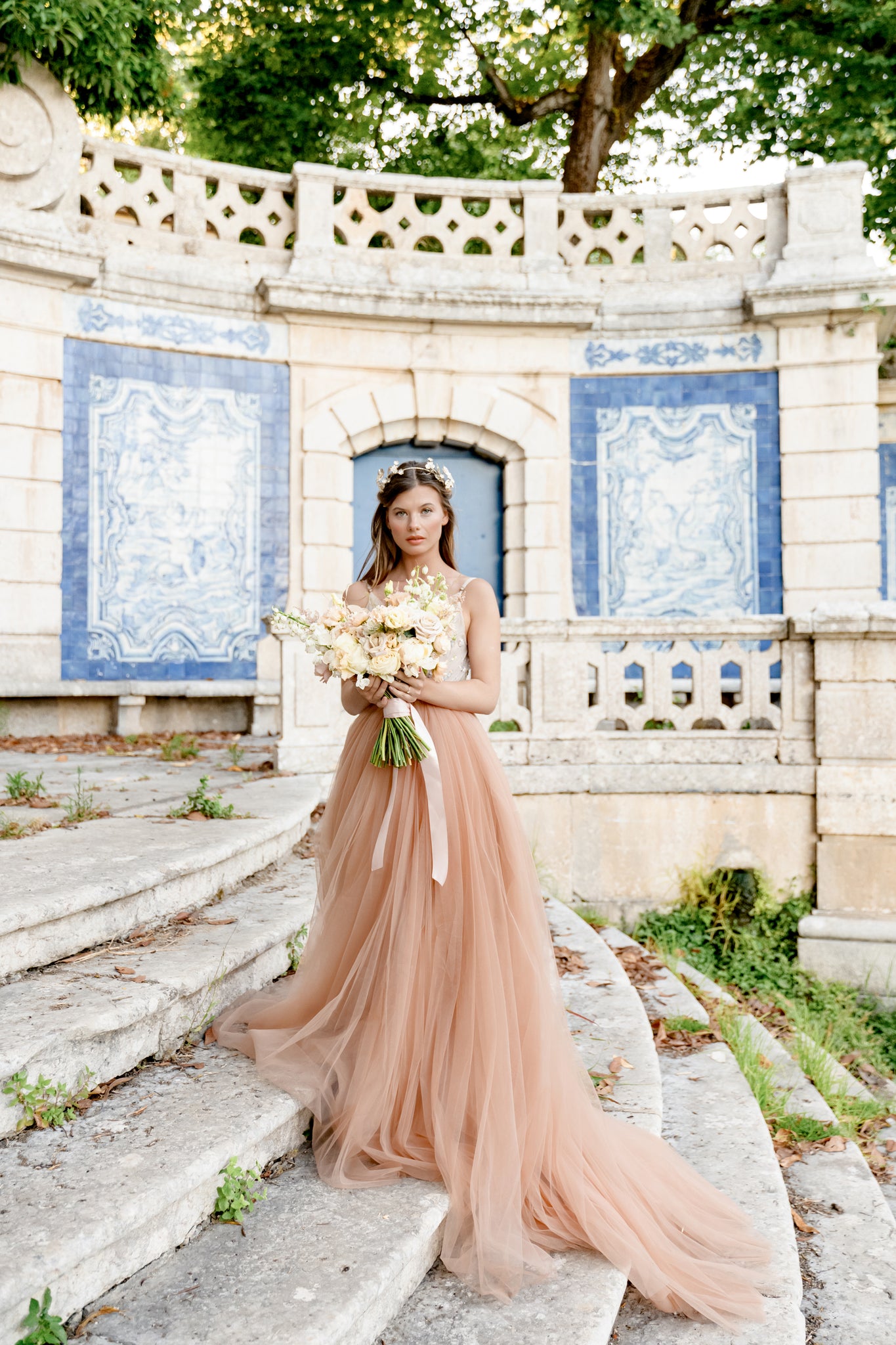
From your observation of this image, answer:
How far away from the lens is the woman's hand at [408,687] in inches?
112

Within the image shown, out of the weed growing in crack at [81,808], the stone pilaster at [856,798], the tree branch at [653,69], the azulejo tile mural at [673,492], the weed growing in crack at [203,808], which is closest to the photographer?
the weed growing in crack at [81,808]

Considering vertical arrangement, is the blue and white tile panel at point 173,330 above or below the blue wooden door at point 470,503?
above

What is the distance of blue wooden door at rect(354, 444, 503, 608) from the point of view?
1044 cm

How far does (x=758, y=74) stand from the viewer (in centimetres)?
1259

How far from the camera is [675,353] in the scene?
1032 cm

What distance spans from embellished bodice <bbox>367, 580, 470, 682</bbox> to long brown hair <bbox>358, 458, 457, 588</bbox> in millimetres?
143

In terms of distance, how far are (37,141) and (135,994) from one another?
8.71 meters

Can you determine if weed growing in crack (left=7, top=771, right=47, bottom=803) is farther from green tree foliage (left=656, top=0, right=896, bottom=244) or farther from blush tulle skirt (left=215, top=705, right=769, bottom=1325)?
green tree foliage (left=656, top=0, right=896, bottom=244)

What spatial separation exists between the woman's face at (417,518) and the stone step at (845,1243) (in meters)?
2.44

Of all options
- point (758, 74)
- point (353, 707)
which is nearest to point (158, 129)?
point (758, 74)

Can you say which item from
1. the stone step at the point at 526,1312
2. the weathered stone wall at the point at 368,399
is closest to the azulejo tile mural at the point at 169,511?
the weathered stone wall at the point at 368,399

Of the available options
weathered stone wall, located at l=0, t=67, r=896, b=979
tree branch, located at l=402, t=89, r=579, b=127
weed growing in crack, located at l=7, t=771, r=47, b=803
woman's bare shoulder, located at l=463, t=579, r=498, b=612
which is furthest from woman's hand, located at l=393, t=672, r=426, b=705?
tree branch, located at l=402, t=89, r=579, b=127

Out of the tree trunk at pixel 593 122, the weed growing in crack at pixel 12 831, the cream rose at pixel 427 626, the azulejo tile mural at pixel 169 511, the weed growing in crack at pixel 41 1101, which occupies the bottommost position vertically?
the weed growing in crack at pixel 41 1101

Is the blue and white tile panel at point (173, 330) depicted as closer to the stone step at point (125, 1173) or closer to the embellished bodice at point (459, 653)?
the embellished bodice at point (459, 653)
